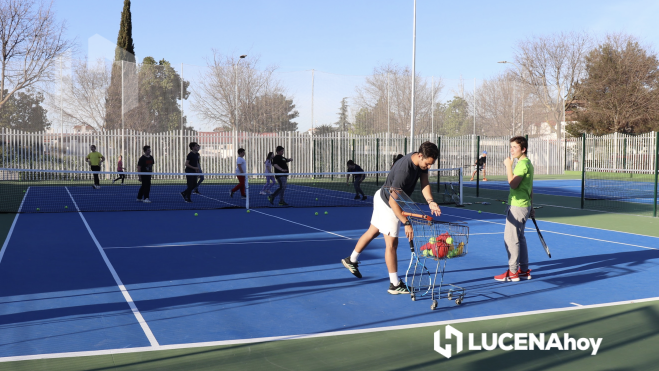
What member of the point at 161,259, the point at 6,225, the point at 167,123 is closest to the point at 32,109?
the point at 167,123

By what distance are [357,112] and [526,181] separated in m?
38.7

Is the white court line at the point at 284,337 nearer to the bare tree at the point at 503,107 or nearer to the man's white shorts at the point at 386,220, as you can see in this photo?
the man's white shorts at the point at 386,220

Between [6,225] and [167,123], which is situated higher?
[167,123]

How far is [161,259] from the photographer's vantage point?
8844 millimetres

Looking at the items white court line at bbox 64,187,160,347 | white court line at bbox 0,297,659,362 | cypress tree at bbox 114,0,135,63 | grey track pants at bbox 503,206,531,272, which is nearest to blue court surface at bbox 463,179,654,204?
grey track pants at bbox 503,206,531,272

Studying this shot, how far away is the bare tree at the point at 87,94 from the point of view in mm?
38188

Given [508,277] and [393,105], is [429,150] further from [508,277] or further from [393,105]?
[393,105]

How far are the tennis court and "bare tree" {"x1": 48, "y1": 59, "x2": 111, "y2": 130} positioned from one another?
28504 millimetres

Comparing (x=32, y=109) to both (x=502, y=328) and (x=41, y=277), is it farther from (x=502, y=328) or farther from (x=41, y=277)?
(x=502, y=328)

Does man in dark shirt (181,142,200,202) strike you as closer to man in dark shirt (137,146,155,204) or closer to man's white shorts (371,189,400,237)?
man in dark shirt (137,146,155,204)

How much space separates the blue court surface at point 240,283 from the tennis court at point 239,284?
19mm

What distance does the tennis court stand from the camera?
5.30 metres

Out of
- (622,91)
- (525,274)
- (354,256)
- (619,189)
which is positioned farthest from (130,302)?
(622,91)

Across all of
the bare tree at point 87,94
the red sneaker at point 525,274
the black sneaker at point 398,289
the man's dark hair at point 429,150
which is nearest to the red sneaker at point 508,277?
the red sneaker at point 525,274
